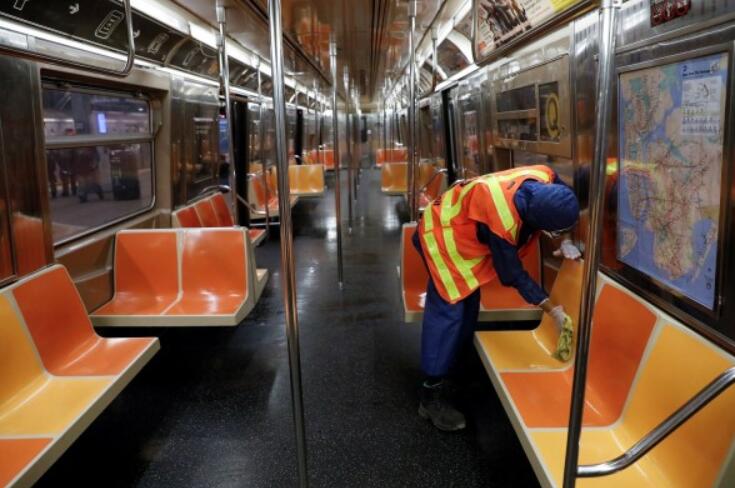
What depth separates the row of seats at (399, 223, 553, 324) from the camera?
3.19m

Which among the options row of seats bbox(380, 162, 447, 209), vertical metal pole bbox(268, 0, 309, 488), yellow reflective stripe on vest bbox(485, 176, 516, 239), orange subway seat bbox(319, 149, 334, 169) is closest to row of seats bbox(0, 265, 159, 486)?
vertical metal pole bbox(268, 0, 309, 488)

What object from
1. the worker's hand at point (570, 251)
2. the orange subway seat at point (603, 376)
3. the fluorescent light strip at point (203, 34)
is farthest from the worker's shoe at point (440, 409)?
the fluorescent light strip at point (203, 34)

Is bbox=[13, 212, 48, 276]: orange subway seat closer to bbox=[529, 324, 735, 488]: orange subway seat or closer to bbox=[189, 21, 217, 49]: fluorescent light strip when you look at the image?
bbox=[189, 21, 217, 49]: fluorescent light strip

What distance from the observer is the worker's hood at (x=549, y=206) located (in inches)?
89.0

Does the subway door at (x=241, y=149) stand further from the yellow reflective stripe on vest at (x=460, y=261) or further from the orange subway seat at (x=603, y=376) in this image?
the orange subway seat at (x=603, y=376)

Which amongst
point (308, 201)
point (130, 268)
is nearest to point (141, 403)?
point (130, 268)

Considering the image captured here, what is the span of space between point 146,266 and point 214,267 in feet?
1.62

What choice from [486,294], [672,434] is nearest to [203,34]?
[486,294]

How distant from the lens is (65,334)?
114 inches

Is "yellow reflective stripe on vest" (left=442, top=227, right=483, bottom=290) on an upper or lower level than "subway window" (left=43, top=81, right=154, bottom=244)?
lower

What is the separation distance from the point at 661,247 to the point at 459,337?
112 centimetres

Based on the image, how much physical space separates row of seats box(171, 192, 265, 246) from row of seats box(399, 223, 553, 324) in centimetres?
149

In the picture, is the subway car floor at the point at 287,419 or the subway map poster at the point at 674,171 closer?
the subway map poster at the point at 674,171

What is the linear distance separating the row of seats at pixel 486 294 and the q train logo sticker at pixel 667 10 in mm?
1756
